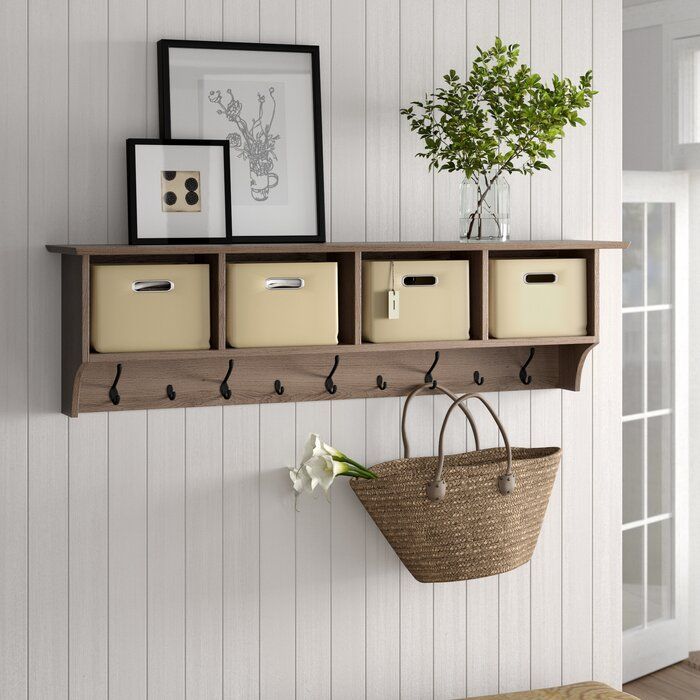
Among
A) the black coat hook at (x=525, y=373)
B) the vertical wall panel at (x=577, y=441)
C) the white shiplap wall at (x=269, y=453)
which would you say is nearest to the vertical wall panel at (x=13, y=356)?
the white shiplap wall at (x=269, y=453)

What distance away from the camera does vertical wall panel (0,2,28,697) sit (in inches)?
77.5

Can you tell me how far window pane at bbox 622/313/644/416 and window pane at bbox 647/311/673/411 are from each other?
0.04m

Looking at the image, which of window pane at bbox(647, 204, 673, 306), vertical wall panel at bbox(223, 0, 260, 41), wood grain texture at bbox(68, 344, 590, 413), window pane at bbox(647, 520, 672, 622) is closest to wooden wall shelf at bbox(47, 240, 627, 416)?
wood grain texture at bbox(68, 344, 590, 413)

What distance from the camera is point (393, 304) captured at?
2.13 m

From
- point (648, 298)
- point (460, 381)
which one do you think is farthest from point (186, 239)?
point (648, 298)

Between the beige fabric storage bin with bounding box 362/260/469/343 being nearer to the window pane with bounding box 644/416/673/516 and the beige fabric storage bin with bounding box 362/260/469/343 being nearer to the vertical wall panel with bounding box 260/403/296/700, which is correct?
the vertical wall panel with bounding box 260/403/296/700

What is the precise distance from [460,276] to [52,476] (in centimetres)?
98

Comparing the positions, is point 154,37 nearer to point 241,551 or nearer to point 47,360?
point 47,360

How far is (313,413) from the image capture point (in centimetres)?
227

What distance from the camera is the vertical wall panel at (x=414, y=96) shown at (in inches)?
90.6

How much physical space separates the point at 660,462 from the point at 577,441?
108 cm

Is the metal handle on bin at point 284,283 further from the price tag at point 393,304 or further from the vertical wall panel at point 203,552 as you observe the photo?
the vertical wall panel at point 203,552

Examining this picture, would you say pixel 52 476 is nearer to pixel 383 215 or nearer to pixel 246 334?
pixel 246 334

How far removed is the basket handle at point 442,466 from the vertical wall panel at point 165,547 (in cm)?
55
